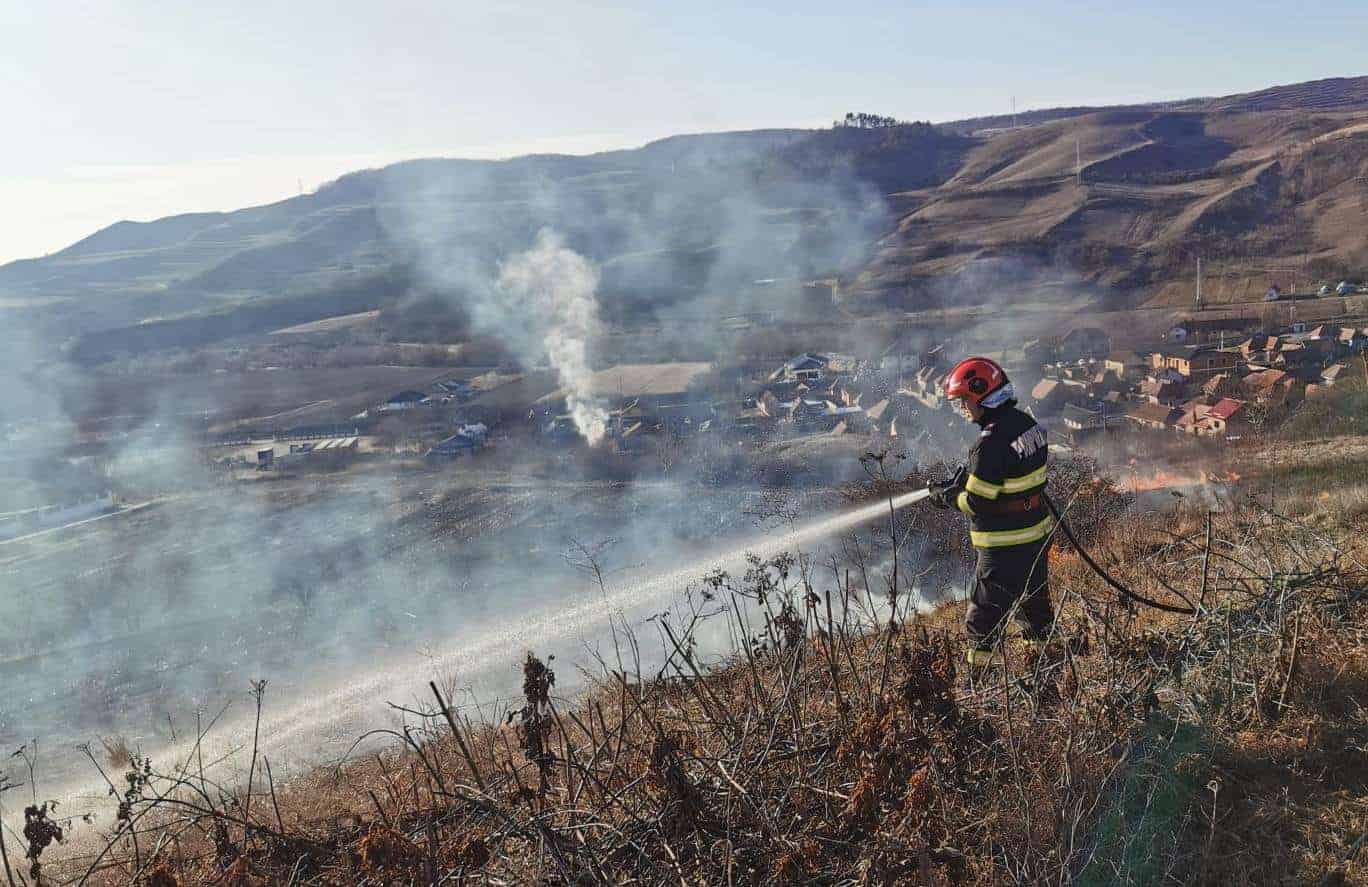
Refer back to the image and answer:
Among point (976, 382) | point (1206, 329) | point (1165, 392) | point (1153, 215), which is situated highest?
point (1153, 215)

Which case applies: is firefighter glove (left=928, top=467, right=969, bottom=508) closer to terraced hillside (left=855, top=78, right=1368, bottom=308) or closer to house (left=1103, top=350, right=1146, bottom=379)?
house (left=1103, top=350, right=1146, bottom=379)

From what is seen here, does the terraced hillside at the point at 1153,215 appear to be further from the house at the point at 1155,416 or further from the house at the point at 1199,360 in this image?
the house at the point at 1155,416

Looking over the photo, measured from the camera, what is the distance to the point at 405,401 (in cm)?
3356

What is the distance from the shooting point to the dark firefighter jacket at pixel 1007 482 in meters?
3.73

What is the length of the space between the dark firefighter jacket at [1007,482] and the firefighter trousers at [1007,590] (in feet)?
0.18

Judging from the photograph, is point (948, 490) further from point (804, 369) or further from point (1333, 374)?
point (804, 369)

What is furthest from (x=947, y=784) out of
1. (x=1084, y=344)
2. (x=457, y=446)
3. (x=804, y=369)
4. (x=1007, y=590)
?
(x=804, y=369)

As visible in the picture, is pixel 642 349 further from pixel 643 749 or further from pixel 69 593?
pixel 643 749

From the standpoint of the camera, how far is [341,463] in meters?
27.4

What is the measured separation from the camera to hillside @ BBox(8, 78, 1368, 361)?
Answer: 140 ft

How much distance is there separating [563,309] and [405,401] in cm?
1652

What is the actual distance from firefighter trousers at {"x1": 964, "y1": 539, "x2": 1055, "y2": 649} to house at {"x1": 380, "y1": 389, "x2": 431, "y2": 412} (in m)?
30.9

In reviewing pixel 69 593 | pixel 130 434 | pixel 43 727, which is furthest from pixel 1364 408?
pixel 130 434

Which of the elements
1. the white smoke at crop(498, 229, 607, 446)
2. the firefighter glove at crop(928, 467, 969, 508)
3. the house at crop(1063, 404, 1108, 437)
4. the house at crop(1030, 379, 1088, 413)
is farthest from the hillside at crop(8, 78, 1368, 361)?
the firefighter glove at crop(928, 467, 969, 508)
